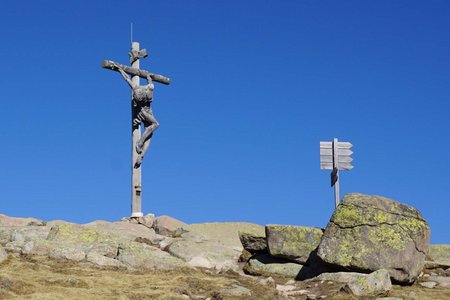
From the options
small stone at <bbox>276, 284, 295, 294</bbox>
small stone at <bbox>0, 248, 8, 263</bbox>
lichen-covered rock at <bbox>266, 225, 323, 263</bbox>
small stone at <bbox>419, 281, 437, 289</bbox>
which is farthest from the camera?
lichen-covered rock at <bbox>266, 225, 323, 263</bbox>

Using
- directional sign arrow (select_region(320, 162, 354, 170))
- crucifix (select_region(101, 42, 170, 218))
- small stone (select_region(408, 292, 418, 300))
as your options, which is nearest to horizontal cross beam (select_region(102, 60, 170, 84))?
crucifix (select_region(101, 42, 170, 218))

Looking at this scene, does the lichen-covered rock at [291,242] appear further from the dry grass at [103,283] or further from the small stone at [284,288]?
the dry grass at [103,283]

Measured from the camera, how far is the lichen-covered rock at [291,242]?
23.8 meters

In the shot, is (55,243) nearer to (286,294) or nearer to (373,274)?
(286,294)

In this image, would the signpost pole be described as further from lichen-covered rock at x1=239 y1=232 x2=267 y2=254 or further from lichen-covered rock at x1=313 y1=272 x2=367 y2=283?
lichen-covered rock at x1=313 y1=272 x2=367 y2=283

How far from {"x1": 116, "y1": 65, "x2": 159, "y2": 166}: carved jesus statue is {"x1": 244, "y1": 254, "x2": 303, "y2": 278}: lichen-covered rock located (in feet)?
33.5

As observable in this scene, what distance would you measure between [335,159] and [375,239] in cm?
687

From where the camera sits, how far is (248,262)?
80.7ft

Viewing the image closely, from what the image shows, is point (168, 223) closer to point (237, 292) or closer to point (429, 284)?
point (429, 284)

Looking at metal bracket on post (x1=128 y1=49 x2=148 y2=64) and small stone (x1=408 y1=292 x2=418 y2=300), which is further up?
metal bracket on post (x1=128 y1=49 x2=148 y2=64)

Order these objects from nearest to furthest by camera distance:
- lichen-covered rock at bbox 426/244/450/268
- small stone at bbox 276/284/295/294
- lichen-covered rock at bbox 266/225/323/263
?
1. small stone at bbox 276/284/295/294
2. lichen-covered rock at bbox 266/225/323/263
3. lichen-covered rock at bbox 426/244/450/268

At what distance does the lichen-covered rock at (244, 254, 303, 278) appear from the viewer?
23.3 meters

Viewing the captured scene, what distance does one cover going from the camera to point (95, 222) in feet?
96.3

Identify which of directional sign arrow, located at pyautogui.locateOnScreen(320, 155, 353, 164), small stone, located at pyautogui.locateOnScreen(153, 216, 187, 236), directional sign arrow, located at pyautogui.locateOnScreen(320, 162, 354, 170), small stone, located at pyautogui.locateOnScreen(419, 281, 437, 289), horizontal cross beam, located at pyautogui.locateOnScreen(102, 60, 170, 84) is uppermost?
horizontal cross beam, located at pyautogui.locateOnScreen(102, 60, 170, 84)
